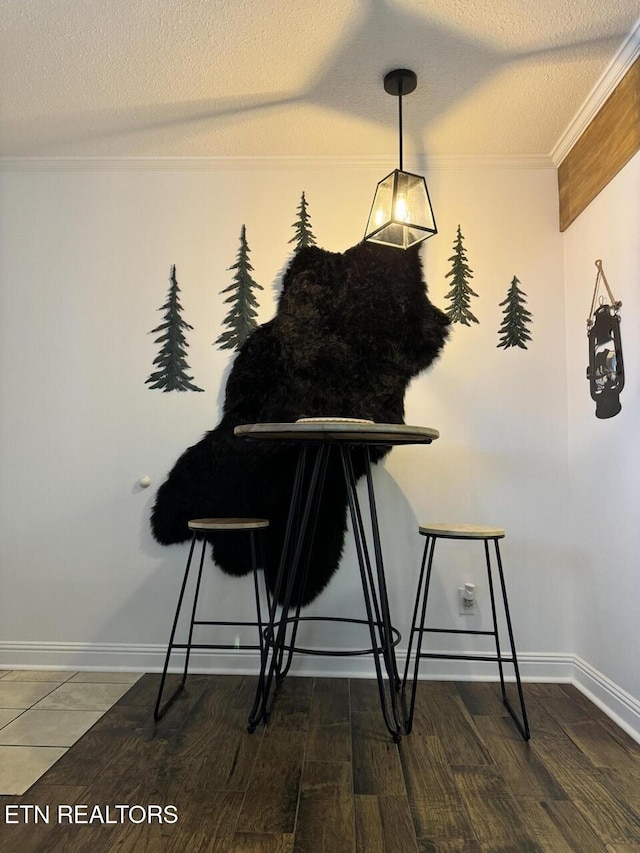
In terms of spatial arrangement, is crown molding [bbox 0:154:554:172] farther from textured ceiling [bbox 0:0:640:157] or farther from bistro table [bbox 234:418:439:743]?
bistro table [bbox 234:418:439:743]

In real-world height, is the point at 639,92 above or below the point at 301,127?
below

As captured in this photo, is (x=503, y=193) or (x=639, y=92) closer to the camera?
(x=639, y=92)

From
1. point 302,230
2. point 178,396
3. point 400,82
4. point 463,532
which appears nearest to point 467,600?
point 463,532

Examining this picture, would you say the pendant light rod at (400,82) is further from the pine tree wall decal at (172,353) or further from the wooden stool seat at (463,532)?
the wooden stool seat at (463,532)

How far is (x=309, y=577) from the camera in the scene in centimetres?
243

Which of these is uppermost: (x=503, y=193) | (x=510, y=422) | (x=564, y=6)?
(x=564, y=6)

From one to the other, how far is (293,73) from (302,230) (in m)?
0.68

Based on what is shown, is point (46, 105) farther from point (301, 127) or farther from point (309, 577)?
point (309, 577)

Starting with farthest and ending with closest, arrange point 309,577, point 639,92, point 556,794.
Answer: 1. point 309,577
2. point 639,92
3. point 556,794

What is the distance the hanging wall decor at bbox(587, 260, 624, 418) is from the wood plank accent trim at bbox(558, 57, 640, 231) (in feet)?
1.10

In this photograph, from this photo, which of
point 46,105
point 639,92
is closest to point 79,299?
point 46,105

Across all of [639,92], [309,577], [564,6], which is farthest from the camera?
[309,577]

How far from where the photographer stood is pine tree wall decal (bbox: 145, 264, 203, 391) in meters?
2.56

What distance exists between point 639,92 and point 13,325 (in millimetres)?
2696
